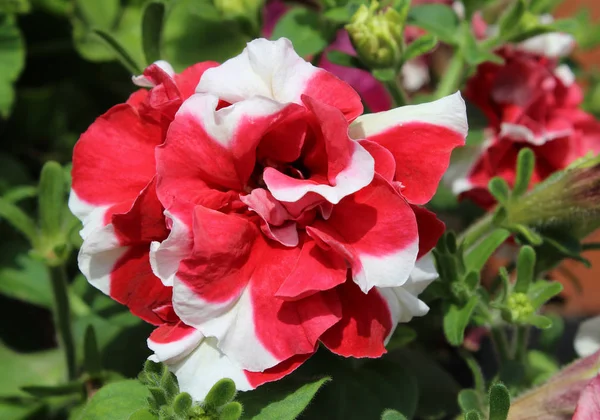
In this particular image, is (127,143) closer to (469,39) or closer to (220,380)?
(220,380)

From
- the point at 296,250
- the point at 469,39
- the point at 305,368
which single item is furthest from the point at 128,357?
the point at 469,39

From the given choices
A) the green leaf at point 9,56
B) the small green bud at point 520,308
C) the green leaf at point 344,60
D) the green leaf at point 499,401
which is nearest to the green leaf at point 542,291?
the small green bud at point 520,308

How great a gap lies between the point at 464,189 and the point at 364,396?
24cm

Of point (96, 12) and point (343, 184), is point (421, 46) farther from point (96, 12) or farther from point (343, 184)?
point (96, 12)

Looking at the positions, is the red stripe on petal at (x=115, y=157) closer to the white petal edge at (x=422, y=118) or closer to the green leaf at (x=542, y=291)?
the white petal edge at (x=422, y=118)

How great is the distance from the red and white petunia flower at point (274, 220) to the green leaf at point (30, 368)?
A: 30 cm

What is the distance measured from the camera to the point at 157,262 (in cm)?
43

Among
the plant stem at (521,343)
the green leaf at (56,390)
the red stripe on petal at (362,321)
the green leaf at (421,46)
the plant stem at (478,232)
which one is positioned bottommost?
the plant stem at (521,343)

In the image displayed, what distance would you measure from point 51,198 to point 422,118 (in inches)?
12.9

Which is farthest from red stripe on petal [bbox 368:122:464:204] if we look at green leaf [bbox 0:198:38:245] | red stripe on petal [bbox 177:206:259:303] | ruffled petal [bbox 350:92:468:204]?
green leaf [bbox 0:198:38:245]

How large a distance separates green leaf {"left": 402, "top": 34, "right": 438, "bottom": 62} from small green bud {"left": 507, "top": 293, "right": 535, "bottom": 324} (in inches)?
8.3

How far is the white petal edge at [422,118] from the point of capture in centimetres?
45

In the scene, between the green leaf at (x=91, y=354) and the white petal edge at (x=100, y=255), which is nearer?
the white petal edge at (x=100, y=255)

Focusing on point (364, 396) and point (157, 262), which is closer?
point (157, 262)
